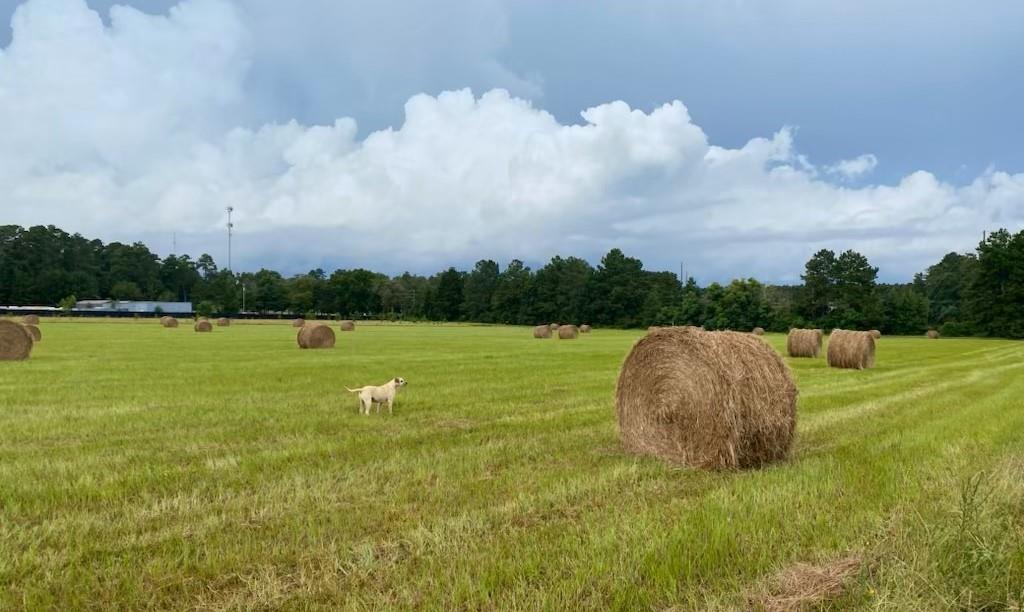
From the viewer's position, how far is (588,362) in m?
28.0

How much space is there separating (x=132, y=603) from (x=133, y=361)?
76.4 feet

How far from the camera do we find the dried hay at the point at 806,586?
438 cm

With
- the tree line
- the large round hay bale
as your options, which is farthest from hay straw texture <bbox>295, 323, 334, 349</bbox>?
the tree line

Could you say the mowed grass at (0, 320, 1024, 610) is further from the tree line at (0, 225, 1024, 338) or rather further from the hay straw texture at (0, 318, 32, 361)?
the tree line at (0, 225, 1024, 338)

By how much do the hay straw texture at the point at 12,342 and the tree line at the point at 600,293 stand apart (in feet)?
278

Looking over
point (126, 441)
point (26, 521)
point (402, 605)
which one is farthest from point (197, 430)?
point (402, 605)

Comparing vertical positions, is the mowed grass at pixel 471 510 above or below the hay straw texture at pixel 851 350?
below

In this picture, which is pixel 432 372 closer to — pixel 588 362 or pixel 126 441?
pixel 588 362

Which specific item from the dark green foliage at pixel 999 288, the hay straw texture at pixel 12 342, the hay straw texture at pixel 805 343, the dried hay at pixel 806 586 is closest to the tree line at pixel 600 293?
the dark green foliage at pixel 999 288

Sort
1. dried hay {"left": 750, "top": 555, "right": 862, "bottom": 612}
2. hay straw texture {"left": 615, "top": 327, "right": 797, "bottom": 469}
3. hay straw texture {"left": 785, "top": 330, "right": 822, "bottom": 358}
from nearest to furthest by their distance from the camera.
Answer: dried hay {"left": 750, "top": 555, "right": 862, "bottom": 612}, hay straw texture {"left": 615, "top": 327, "right": 797, "bottom": 469}, hay straw texture {"left": 785, "top": 330, "right": 822, "bottom": 358}

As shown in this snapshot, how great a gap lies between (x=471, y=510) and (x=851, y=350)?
75.8 ft

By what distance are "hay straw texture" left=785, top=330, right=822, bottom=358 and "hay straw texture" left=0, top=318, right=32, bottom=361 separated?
33.2 meters

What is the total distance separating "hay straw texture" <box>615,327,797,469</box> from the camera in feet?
29.0

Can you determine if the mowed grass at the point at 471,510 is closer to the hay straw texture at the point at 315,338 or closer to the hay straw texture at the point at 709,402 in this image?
the hay straw texture at the point at 709,402
